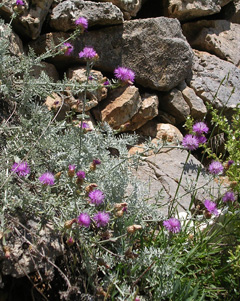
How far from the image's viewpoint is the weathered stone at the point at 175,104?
362 centimetres

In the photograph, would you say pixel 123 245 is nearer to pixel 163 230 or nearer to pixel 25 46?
pixel 163 230

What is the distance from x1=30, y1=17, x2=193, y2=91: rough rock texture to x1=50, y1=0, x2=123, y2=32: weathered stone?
158 mm

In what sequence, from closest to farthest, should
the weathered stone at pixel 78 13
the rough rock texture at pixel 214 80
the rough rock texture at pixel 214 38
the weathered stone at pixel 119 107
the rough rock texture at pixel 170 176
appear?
1. the rough rock texture at pixel 170 176
2. the weathered stone at pixel 78 13
3. the weathered stone at pixel 119 107
4. the rough rock texture at pixel 214 80
5. the rough rock texture at pixel 214 38

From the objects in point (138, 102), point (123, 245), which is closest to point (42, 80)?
point (138, 102)

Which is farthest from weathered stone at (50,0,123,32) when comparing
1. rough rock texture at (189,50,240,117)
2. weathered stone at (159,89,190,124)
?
rough rock texture at (189,50,240,117)

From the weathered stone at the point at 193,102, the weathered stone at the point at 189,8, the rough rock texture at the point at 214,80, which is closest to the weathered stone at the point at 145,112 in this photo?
the weathered stone at the point at 193,102

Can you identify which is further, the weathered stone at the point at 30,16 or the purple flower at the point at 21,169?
the weathered stone at the point at 30,16

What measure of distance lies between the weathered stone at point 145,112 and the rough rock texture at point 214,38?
3.88 feet

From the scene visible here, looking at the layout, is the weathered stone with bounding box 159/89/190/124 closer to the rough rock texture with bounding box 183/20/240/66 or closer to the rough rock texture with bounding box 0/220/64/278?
the rough rock texture with bounding box 183/20/240/66

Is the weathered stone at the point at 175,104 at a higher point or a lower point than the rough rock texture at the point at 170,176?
higher

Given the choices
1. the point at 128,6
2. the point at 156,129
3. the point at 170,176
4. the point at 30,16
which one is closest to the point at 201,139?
the point at 170,176

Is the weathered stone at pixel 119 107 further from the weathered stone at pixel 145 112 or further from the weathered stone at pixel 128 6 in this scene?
the weathered stone at pixel 128 6

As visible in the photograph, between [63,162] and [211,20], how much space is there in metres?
3.01

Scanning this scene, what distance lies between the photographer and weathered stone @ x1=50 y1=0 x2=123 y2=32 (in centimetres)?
303
